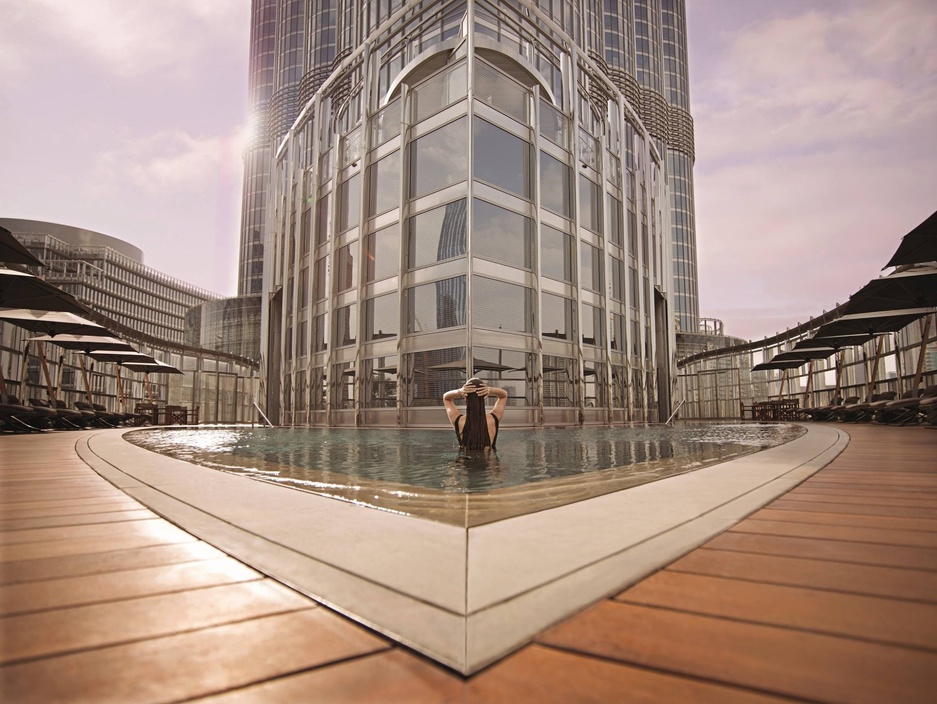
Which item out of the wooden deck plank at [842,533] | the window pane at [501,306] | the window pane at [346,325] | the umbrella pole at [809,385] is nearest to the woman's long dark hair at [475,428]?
the wooden deck plank at [842,533]

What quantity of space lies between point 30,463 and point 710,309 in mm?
64192

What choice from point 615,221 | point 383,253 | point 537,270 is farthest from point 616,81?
point 383,253

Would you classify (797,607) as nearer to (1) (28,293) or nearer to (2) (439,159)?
(1) (28,293)

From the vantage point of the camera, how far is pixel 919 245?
9469mm

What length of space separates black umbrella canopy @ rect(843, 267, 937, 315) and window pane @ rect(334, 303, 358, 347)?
16.3 m

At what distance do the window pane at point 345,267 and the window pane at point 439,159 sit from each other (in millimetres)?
4241

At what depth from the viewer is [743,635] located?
1.01m

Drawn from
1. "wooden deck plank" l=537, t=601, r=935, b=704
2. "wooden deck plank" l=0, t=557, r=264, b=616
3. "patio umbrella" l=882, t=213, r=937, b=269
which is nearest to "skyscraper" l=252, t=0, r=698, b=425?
"patio umbrella" l=882, t=213, r=937, b=269

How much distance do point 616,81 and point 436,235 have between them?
36.9 metres

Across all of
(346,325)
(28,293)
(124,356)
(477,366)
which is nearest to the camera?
(28,293)

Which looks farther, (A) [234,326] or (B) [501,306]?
(A) [234,326]

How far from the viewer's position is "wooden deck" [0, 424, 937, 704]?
0.82m

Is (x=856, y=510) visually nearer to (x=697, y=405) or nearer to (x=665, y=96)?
(x=697, y=405)

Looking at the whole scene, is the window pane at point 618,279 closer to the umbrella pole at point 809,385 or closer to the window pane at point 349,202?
the umbrella pole at point 809,385
